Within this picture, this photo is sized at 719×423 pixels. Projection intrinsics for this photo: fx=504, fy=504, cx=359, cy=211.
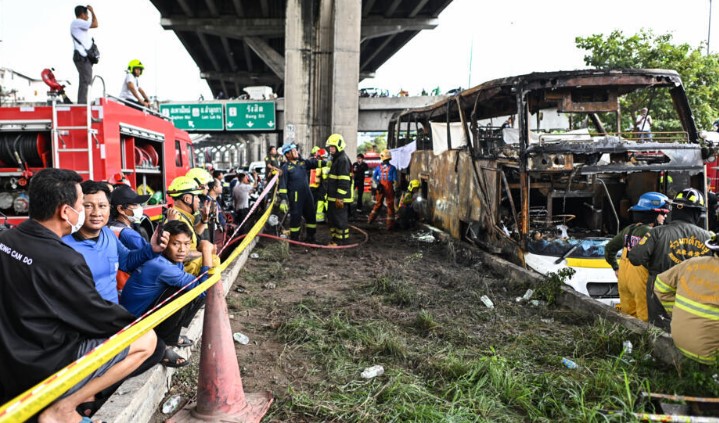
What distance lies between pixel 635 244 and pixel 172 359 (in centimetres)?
382

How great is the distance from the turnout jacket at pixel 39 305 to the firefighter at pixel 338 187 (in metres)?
6.33

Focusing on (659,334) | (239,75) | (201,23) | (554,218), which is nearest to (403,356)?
(659,334)

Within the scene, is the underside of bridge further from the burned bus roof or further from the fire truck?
the burned bus roof

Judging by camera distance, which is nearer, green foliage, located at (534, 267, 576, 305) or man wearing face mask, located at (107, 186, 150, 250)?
man wearing face mask, located at (107, 186, 150, 250)

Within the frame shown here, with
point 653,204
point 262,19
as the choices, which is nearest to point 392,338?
point 653,204

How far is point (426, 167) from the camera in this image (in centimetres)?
1041

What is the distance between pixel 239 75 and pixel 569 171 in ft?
120

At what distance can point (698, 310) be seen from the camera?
9.67 feet

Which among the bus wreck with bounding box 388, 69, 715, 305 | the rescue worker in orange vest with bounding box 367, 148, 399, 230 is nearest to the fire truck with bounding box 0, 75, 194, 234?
the bus wreck with bounding box 388, 69, 715, 305

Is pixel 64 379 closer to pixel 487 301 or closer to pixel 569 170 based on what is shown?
pixel 487 301

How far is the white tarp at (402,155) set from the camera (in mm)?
11661

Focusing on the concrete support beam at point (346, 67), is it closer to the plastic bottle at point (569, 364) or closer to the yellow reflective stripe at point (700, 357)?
the plastic bottle at point (569, 364)

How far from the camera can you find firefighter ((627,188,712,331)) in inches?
156

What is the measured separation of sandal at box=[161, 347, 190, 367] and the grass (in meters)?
0.74
